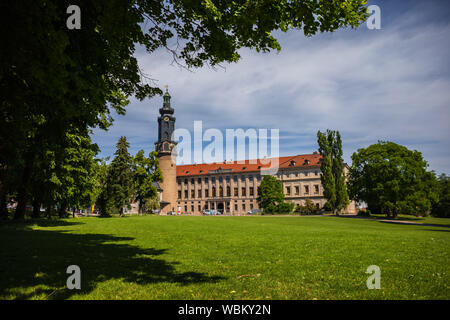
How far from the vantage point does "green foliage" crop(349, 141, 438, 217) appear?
38.6m

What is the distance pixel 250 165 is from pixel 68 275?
8514cm

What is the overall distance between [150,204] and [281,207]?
1159 inches

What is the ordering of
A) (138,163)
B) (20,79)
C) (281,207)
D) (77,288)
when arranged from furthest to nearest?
(281,207) < (138,163) < (20,79) < (77,288)

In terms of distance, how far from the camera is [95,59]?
241 inches

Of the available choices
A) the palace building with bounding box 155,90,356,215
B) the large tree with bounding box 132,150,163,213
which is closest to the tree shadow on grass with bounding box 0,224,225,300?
the large tree with bounding box 132,150,163,213

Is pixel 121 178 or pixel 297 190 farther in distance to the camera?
pixel 297 190

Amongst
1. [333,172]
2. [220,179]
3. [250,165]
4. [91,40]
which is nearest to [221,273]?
[91,40]

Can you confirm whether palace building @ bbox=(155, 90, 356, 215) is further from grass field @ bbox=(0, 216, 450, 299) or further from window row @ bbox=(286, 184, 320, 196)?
grass field @ bbox=(0, 216, 450, 299)

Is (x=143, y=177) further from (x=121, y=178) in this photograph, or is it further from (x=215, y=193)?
(x=215, y=193)

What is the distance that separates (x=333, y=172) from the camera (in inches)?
2313

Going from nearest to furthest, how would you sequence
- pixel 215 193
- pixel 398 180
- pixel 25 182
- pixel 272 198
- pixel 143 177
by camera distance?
1. pixel 25 182
2. pixel 398 180
3. pixel 143 177
4. pixel 272 198
5. pixel 215 193

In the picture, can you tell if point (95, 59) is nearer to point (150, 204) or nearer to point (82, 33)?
point (82, 33)
